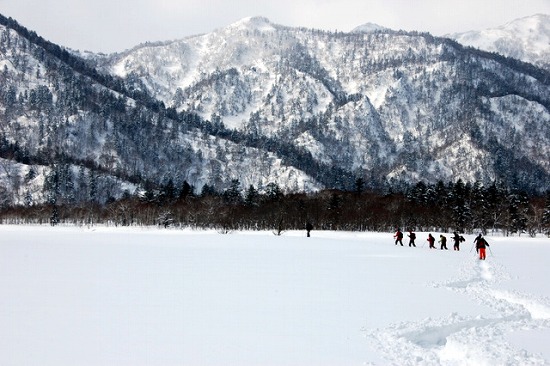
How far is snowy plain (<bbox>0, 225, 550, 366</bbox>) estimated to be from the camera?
349 inches

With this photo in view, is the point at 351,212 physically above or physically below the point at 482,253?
above

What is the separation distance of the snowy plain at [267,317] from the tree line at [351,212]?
2511 inches

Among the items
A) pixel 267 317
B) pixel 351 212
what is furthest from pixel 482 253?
pixel 351 212

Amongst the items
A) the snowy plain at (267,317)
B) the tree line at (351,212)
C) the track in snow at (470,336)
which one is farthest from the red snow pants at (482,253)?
the tree line at (351,212)

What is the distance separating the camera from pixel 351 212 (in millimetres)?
105438

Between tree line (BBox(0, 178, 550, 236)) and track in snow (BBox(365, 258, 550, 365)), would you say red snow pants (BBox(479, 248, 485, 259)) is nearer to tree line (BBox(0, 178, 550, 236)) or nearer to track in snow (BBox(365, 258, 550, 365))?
track in snow (BBox(365, 258, 550, 365))

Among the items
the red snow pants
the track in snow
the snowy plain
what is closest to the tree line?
the red snow pants

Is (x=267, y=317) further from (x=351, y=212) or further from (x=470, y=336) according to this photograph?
(x=351, y=212)

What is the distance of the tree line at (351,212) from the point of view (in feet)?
304

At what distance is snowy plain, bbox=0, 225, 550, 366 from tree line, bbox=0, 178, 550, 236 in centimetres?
6378

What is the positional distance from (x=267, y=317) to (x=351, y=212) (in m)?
95.5

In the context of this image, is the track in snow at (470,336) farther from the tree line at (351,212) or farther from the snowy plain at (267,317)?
the tree line at (351,212)

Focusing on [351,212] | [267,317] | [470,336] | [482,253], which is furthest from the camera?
[351,212]

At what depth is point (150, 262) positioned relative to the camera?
963 inches
